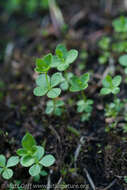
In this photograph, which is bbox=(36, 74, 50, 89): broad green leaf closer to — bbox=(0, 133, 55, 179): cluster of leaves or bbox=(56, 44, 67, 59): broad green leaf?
bbox=(56, 44, 67, 59): broad green leaf

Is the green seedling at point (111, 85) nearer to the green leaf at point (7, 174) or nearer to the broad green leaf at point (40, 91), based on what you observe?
the broad green leaf at point (40, 91)

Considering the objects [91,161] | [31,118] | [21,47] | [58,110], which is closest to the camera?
[91,161]

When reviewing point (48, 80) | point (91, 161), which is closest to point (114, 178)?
point (91, 161)

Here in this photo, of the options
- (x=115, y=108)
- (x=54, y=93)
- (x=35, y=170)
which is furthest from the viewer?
(x=115, y=108)

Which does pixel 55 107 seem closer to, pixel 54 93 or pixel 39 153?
pixel 54 93

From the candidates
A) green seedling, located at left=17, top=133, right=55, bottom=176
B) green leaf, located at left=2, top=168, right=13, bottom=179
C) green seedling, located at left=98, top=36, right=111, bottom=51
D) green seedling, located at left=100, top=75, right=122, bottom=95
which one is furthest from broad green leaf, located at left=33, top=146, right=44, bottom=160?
green seedling, located at left=98, top=36, right=111, bottom=51

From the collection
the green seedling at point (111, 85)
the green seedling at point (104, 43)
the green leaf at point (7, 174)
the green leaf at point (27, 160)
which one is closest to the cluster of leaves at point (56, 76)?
the green seedling at point (111, 85)

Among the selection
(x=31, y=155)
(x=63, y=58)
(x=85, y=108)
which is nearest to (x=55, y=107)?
(x=85, y=108)

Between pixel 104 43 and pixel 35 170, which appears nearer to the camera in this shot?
pixel 35 170

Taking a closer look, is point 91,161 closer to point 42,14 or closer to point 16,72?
point 16,72
